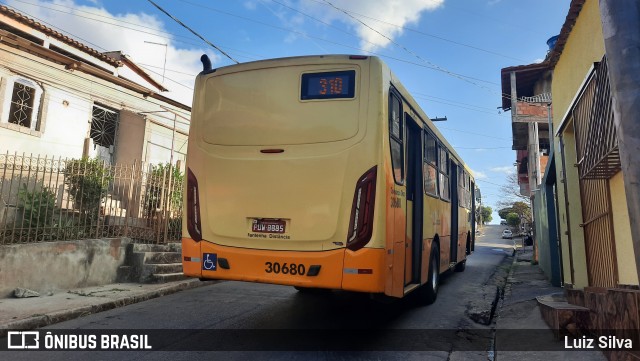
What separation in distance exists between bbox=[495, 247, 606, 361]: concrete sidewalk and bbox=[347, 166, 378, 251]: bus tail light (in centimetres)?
204

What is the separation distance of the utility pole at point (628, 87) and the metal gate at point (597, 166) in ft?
5.12

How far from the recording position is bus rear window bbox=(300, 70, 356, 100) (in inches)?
192

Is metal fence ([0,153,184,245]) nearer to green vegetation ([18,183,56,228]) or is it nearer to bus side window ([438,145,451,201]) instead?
green vegetation ([18,183,56,228])

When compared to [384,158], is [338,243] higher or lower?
lower

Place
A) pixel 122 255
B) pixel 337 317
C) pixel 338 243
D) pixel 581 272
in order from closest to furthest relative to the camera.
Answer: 1. pixel 338 243
2. pixel 337 317
3. pixel 581 272
4. pixel 122 255

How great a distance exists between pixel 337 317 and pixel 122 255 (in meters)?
5.18

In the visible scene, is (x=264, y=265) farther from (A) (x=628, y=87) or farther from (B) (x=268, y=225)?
(A) (x=628, y=87)

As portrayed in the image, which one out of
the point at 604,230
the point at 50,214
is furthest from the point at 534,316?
the point at 50,214

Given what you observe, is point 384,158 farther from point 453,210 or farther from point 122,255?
point 122,255

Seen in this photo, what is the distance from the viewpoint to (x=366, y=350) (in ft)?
15.9

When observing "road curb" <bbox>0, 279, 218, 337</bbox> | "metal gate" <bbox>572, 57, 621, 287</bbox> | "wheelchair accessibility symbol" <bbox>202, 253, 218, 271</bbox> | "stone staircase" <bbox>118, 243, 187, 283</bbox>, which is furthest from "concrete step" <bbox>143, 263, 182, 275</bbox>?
"metal gate" <bbox>572, 57, 621, 287</bbox>

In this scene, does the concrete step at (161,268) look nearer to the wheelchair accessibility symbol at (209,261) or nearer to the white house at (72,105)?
the wheelchair accessibility symbol at (209,261)

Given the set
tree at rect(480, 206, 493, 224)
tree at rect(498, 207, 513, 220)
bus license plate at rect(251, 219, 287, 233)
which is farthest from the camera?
tree at rect(480, 206, 493, 224)

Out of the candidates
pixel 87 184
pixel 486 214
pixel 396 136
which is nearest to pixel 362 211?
pixel 396 136
